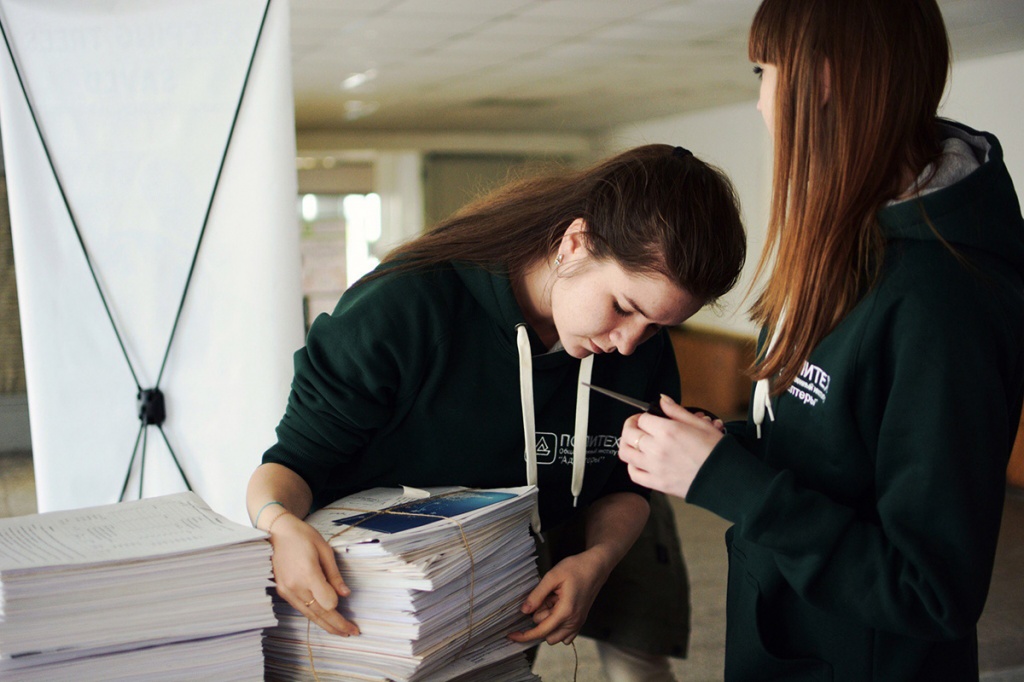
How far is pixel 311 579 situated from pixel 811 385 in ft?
1.73

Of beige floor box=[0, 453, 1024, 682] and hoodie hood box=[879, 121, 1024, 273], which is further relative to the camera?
beige floor box=[0, 453, 1024, 682]

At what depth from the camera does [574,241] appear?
3.64 feet

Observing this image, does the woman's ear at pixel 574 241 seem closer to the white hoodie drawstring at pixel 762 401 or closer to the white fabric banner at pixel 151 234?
the white hoodie drawstring at pixel 762 401

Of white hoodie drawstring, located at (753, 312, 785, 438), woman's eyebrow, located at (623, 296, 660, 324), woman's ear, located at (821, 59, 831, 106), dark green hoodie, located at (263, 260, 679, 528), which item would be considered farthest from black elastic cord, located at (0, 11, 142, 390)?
woman's ear, located at (821, 59, 831, 106)

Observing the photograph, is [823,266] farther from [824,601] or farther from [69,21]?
[69,21]

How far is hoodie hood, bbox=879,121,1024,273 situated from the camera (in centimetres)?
80

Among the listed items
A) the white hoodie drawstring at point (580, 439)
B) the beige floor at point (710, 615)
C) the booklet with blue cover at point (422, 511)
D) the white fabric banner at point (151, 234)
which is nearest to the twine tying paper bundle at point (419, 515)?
the booklet with blue cover at point (422, 511)

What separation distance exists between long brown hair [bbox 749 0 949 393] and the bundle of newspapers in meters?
0.39

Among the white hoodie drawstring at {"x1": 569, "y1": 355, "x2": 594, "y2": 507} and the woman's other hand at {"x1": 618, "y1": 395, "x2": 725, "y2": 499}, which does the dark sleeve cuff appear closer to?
the woman's other hand at {"x1": 618, "y1": 395, "x2": 725, "y2": 499}

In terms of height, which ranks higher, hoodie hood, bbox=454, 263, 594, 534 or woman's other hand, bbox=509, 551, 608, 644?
hoodie hood, bbox=454, 263, 594, 534

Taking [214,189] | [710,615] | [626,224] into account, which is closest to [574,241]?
[626,224]

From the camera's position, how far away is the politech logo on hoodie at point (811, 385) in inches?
34.1

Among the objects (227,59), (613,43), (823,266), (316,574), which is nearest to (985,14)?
(613,43)

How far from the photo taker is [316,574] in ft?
2.73
